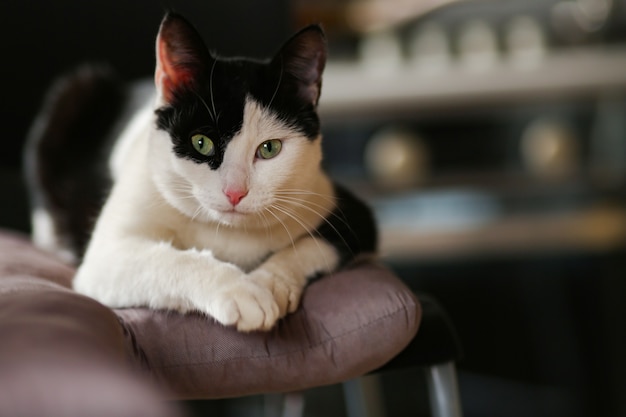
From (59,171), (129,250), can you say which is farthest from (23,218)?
(129,250)

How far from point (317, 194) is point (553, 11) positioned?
1.80 m

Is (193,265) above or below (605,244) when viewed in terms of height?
above

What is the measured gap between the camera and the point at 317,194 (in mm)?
902

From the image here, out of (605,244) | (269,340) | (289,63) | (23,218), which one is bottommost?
(605,244)

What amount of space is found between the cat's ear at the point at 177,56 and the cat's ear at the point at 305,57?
102 millimetres

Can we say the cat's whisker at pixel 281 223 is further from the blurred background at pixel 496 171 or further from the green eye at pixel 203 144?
the blurred background at pixel 496 171

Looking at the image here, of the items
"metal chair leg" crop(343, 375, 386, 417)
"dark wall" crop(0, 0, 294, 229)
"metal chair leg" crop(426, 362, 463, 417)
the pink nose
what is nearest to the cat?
the pink nose

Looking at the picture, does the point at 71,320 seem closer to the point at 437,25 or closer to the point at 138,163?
the point at 138,163

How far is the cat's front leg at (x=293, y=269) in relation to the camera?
82 cm

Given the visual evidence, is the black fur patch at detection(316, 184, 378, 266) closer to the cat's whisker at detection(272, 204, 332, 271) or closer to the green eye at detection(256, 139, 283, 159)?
the cat's whisker at detection(272, 204, 332, 271)

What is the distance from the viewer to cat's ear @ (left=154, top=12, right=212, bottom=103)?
0.82 m

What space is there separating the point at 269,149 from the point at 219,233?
13 centimetres

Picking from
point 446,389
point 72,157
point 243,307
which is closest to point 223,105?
point 243,307

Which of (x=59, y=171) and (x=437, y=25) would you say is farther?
(x=437, y=25)
